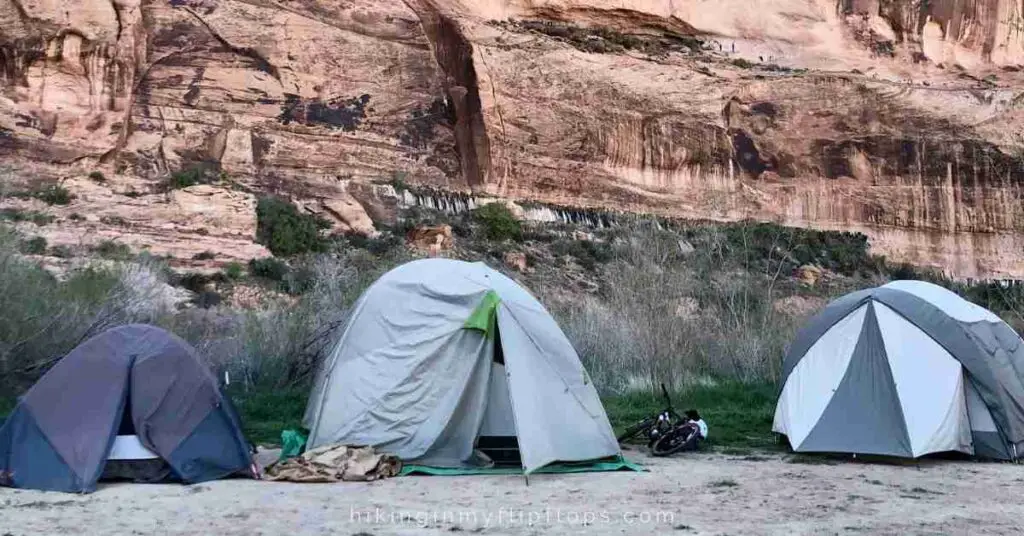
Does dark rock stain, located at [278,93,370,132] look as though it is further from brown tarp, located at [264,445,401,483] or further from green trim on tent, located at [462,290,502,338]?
brown tarp, located at [264,445,401,483]

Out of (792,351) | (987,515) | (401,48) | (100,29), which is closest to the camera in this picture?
(987,515)

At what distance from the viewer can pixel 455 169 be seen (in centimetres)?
Answer: 3041

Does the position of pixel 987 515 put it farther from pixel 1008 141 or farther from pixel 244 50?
pixel 1008 141

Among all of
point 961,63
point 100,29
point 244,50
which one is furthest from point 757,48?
point 100,29

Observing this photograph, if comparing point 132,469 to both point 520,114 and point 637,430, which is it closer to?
point 637,430

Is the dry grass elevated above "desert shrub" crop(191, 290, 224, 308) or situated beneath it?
elevated above

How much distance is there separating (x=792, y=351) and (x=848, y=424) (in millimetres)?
1164

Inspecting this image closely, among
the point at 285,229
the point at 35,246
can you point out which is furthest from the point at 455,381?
the point at 285,229

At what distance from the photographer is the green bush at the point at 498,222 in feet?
91.8

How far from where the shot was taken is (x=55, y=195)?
22.1 metres

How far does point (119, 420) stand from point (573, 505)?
326 centimetres

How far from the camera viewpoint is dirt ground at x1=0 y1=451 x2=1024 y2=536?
5.28 metres

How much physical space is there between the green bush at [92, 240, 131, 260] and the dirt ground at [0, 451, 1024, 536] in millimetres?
13388

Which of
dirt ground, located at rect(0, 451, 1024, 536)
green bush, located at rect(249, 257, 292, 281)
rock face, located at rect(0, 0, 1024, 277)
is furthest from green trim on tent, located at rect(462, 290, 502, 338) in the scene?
rock face, located at rect(0, 0, 1024, 277)
